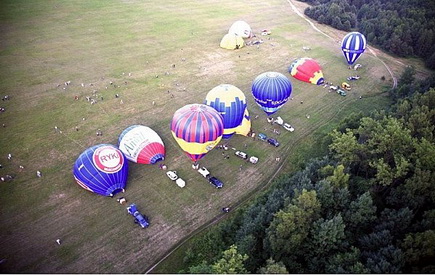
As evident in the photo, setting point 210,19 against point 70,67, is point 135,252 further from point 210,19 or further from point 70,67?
point 210,19

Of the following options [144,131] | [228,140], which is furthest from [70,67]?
[228,140]

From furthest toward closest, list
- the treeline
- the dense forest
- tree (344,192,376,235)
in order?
the dense forest < tree (344,192,376,235) < the treeline

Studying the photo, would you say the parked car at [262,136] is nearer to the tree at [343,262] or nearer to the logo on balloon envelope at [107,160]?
the logo on balloon envelope at [107,160]

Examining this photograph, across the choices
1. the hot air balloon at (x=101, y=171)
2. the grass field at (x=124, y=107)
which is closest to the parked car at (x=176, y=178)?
the grass field at (x=124, y=107)

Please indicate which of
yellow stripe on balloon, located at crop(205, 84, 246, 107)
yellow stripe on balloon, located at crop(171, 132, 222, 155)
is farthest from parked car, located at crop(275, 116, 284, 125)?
yellow stripe on balloon, located at crop(171, 132, 222, 155)

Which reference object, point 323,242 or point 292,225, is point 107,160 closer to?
point 292,225

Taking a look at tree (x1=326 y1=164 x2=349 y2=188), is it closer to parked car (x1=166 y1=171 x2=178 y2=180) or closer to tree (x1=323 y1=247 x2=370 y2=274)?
tree (x1=323 y1=247 x2=370 y2=274)
